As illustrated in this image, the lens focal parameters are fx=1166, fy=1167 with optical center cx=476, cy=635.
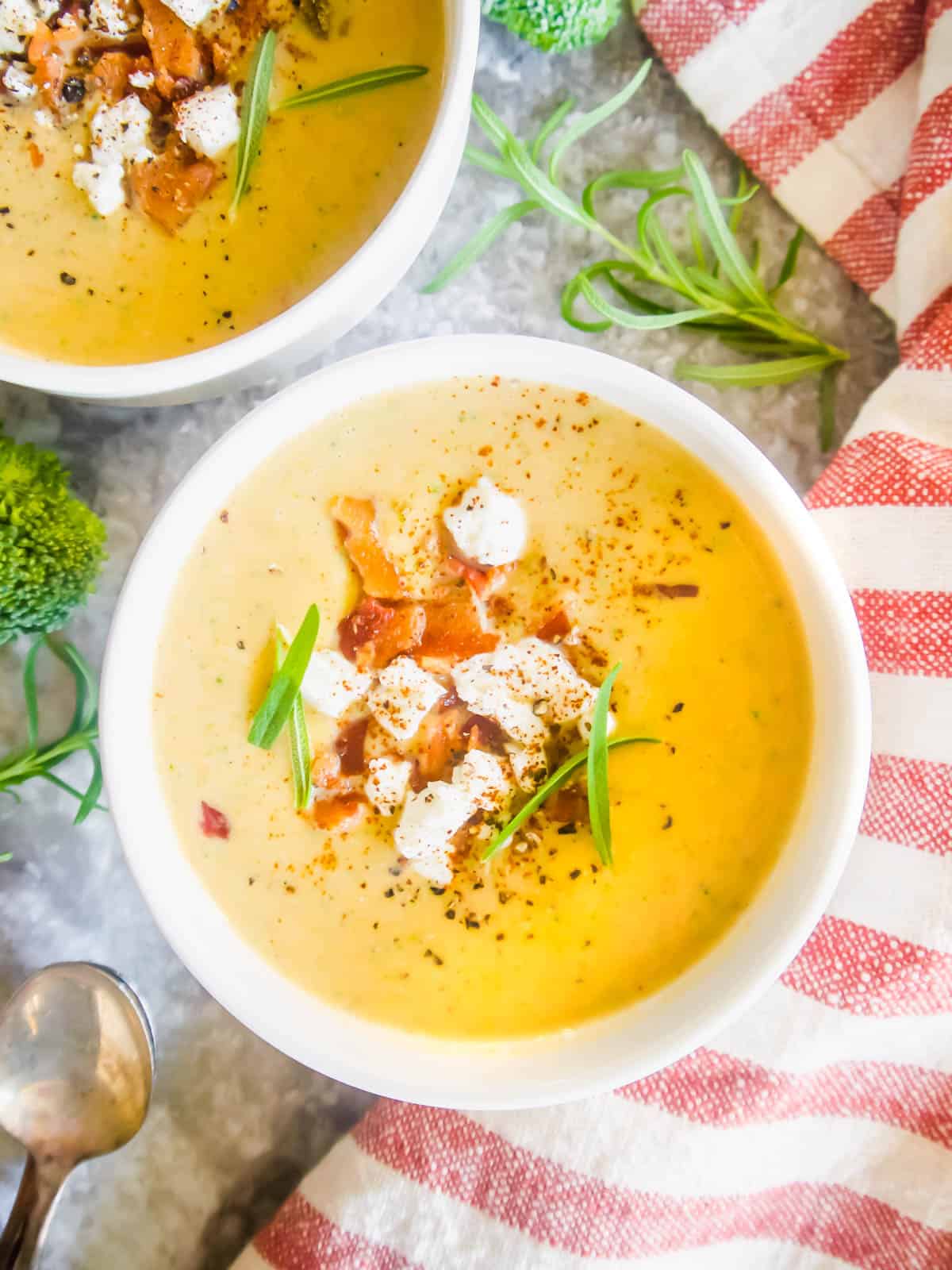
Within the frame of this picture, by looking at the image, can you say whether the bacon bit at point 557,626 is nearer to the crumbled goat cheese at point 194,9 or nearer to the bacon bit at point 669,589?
the bacon bit at point 669,589

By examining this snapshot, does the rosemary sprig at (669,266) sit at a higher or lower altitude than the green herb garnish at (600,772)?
higher

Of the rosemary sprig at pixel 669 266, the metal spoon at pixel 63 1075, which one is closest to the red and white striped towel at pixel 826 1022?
the rosemary sprig at pixel 669 266

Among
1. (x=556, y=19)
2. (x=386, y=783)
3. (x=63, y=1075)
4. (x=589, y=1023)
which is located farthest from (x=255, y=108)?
(x=63, y=1075)

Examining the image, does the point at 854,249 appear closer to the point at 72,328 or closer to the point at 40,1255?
the point at 72,328

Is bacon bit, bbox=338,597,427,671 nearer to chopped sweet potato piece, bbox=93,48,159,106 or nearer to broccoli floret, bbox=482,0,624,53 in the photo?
chopped sweet potato piece, bbox=93,48,159,106

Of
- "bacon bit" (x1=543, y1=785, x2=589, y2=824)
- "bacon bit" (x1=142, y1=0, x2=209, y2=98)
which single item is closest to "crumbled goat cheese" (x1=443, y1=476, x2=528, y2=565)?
"bacon bit" (x1=543, y1=785, x2=589, y2=824)
